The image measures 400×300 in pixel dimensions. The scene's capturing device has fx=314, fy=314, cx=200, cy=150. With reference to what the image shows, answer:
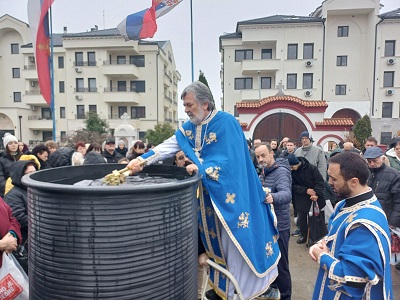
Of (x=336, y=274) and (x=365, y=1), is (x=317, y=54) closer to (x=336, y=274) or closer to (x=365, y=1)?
(x=365, y=1)

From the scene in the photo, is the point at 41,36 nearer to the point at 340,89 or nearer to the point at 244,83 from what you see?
the point at 244,83

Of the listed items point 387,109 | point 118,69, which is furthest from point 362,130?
point 118,69

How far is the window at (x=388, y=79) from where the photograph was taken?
26500mm

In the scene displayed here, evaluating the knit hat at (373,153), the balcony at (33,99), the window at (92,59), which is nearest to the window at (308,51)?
the window at (92,59)

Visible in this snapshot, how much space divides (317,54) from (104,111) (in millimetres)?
20086

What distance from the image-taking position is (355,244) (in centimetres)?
179

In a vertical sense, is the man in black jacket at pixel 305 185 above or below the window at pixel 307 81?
below

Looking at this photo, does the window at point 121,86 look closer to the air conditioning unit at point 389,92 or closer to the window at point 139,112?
the window at point 139,112

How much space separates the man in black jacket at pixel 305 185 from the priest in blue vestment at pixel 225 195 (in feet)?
8.67

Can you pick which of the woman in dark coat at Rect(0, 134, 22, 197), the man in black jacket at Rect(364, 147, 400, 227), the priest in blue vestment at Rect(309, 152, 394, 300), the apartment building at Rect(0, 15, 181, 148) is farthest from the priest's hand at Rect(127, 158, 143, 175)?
the apartment building at Rect(0, 15, 181, 148)

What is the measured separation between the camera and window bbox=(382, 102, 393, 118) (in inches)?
1036

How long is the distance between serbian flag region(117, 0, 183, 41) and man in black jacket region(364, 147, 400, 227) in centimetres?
675

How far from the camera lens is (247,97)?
2669cm

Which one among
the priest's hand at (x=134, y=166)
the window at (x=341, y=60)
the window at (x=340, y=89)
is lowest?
the priest's hand at (x=134, y=166)
